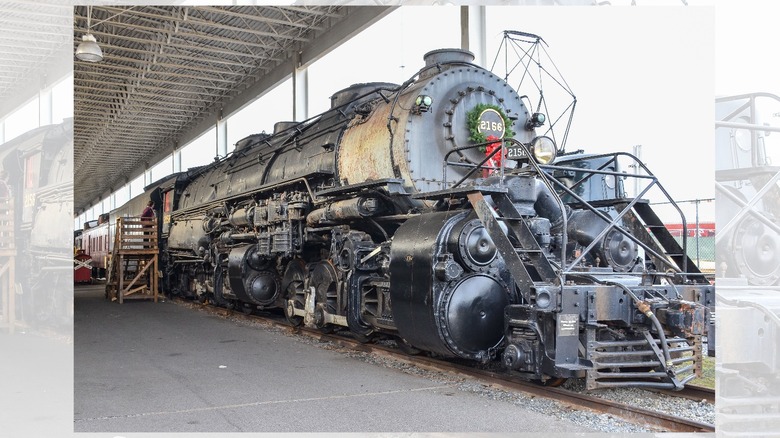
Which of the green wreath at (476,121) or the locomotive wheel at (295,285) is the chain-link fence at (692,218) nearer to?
the green wreath at (476,121)

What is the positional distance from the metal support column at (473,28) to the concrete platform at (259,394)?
3.53 m

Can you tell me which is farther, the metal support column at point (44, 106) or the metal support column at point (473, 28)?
the metal support column at point (473, 28)

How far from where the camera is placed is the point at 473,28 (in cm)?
719

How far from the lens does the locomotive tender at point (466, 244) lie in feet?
16.8

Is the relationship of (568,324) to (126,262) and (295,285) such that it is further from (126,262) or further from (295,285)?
(126,262)

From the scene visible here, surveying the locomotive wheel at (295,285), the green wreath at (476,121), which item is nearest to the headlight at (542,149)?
the green wreath at (476,121)

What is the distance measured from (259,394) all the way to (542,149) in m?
3.24

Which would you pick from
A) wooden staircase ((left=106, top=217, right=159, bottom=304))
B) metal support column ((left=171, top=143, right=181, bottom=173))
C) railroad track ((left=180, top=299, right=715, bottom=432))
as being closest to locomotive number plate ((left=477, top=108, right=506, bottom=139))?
railroad track ((left=180, top=299, right=715, bottom=432))

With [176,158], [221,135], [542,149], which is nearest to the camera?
[542,149]

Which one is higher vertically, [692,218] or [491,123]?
[491,123]

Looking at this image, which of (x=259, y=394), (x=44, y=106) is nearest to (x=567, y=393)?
(x=259, y=394)

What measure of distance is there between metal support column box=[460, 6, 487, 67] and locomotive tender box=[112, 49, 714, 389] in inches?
6.3

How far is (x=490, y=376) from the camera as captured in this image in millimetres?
5848

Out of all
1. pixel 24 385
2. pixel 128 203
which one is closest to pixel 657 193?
pixel 24 385
